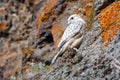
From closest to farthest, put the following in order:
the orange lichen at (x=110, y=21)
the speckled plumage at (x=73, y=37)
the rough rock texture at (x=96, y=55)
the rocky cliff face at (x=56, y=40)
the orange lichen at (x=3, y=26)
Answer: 1. the rough rock texture at (x=96, y=55)
2. the rocky cliff face at (x=56, y=40)
3. the orange lichen at (x=110, y=21)
4. the speckled plumage at (x=73, y=37)
5. the orange lichen at (x=3, y=26)

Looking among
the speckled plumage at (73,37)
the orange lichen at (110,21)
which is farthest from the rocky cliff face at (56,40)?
the speckled plumage at (73,37)

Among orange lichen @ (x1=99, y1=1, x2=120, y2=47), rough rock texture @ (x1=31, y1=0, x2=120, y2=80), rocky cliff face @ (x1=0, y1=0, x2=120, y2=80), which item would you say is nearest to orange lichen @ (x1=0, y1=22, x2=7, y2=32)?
rocky cliff face @ (x1=0, y1=0, x2=120, y2=80)

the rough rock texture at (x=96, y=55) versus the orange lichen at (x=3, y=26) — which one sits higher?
the orange lichen at (x=3, y=26)

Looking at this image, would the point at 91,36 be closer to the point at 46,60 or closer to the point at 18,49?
the point at 46,60

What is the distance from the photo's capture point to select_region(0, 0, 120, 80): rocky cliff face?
550cm

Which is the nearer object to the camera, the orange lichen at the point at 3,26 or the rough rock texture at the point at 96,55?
the rough rock texture at the point at 96,55

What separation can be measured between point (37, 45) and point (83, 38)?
12.1 feet

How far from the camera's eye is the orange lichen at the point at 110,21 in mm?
5734

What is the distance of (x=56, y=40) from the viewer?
9258 millimetres

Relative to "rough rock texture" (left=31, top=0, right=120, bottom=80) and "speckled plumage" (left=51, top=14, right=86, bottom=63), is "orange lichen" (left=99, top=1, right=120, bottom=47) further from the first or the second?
"speckled plumage" (left=51, top=14, right=86, bottom=63)

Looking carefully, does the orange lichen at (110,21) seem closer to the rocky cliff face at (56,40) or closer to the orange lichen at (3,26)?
the rocky cliff face at (56,40)

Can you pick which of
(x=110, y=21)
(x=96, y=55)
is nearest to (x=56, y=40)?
(x=110, y=21)

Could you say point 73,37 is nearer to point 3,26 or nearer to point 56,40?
point 56,40

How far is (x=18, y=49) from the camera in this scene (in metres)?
12.0
